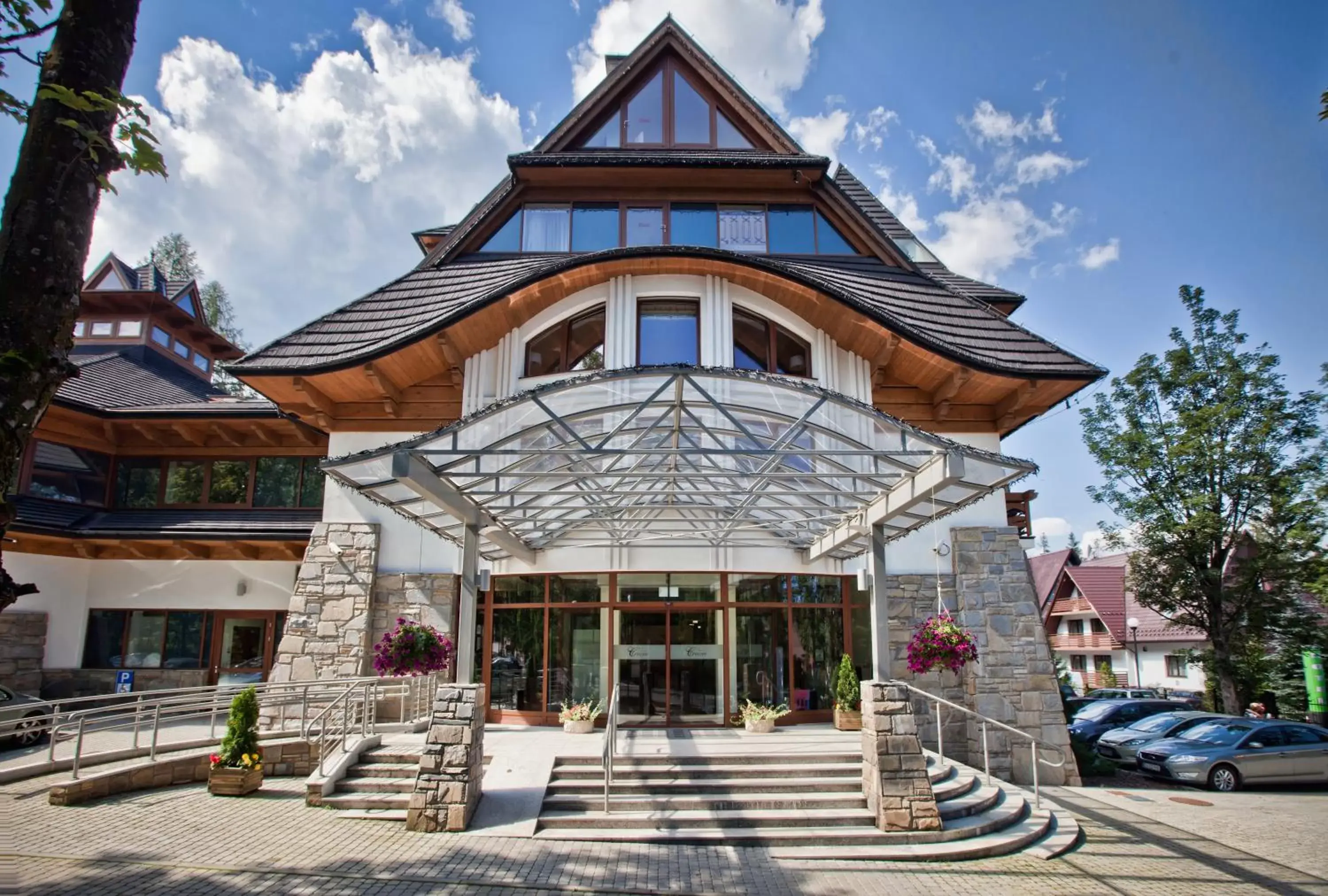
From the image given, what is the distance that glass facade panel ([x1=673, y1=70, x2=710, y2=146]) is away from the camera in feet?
51.0

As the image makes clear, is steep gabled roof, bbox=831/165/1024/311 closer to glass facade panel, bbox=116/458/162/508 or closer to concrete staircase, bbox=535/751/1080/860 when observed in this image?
concrete staircase, bbox=535/751/1080/860

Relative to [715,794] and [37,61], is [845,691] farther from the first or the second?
[37,61]

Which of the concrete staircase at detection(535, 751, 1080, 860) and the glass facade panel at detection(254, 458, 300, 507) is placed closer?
the concrete staircase at detection(535, 751, 1080, 860)

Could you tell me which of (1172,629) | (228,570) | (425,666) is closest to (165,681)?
(228,570)

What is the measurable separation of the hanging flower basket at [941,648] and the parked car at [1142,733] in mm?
6173

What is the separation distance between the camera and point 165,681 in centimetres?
1495

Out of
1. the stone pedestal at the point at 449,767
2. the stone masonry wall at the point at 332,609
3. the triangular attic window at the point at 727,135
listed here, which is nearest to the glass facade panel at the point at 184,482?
the stone masonry wall at the point at 332,609

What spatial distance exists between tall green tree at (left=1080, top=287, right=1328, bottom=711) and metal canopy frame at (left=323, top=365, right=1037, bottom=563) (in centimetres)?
Result: 1163

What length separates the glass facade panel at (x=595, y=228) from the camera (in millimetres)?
14617

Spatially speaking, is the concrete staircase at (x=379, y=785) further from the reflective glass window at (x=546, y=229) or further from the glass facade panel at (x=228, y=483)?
the reflective glass window at (x=546, y=229)

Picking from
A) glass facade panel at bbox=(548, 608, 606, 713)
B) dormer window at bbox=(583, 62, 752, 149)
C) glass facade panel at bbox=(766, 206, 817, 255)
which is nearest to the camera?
glass facade panel at bbox=(548, 608, 606, 713)

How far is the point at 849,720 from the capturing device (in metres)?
11.8

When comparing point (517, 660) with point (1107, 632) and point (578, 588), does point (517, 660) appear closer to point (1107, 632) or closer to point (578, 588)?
point (578, 588)

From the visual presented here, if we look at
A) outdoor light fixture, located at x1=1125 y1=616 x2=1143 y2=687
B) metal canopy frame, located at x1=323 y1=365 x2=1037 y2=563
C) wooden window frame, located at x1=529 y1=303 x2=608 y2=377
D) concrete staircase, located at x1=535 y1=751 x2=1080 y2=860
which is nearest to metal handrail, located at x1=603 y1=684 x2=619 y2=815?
concrete staircase, located at x1=535 y1=751 x2=1080 y2=860
